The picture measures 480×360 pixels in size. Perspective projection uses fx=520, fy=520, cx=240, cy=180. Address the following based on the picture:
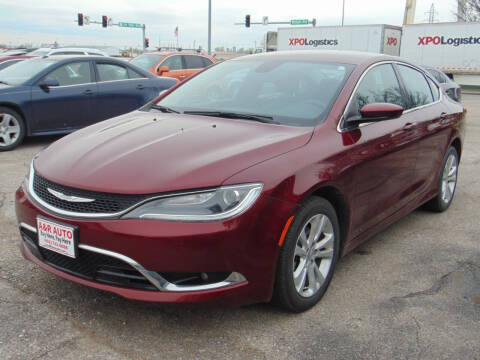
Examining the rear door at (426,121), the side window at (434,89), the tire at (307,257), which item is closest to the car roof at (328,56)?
the rear door at (426,121)

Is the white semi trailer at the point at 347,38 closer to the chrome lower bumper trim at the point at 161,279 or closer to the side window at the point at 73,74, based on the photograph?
the side window at the point at 73,74

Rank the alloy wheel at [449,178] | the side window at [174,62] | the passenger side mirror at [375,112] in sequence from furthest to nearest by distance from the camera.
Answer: the side window at [174,62]
the alloy wheel at [449,178]
the passenger side mirror at [375,112]

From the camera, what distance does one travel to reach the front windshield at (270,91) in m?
3.52

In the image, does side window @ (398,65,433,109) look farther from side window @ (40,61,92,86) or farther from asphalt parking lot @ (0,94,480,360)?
side window @ (40,61,92,86)

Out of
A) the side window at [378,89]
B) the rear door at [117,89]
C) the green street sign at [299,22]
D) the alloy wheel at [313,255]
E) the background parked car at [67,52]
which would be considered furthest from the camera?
the green street sign at [299,22]

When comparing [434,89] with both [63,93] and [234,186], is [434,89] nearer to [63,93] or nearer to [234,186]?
[234,186]

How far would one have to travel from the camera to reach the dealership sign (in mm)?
26312

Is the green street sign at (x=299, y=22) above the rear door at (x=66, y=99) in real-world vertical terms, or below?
above

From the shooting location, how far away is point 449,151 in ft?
16.6

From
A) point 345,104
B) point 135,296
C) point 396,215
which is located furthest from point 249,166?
point 396,215

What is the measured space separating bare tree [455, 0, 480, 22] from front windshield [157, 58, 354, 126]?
132 ft

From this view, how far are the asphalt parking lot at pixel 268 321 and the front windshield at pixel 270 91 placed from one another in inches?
47.1

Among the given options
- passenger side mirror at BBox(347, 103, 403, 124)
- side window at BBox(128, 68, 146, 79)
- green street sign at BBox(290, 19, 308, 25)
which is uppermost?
green street sign at BBox(290, 19, 308, 25)

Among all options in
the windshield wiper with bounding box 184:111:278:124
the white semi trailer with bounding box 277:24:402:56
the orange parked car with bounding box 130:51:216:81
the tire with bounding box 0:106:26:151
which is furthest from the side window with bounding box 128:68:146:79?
the white semi trailer with bounding box 277:24:402:56
